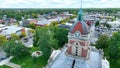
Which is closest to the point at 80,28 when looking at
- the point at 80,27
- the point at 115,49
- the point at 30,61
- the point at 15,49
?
the point at 80,27

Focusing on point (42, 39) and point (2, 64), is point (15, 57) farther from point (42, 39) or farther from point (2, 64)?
point (42, 39)

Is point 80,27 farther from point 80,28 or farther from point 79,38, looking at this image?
point 79,38

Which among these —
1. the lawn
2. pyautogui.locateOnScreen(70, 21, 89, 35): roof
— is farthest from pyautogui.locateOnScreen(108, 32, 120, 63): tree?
the lawn

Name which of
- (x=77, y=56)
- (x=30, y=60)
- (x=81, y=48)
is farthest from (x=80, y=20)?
(x=30, y=60)

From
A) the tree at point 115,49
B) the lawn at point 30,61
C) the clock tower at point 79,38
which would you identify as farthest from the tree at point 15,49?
the tree at point 115,49

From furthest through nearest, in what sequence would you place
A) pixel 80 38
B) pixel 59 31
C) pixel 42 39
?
1. pixel 59 31
2. pixel 42 39
3. pixel 80 38

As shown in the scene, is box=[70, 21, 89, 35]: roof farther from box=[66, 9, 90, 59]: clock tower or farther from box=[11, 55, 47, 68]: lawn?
box=[11, 55, 47, 68]: lawn
